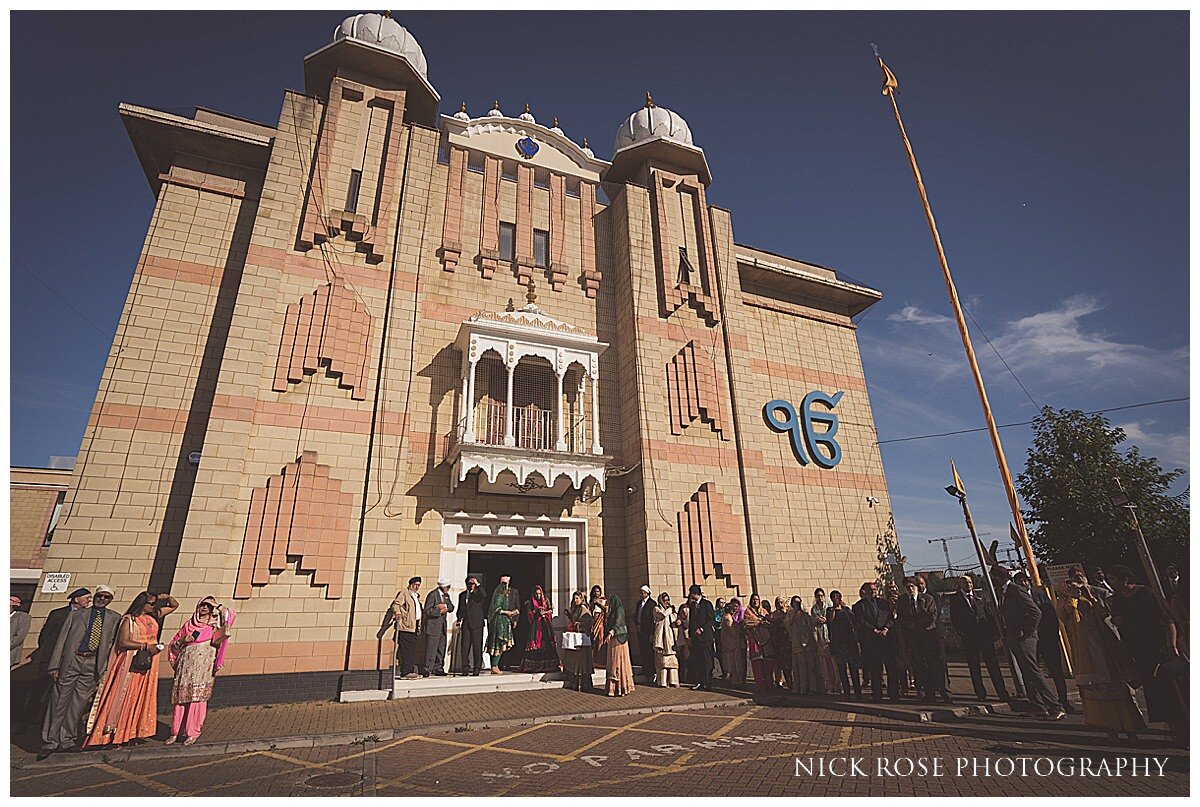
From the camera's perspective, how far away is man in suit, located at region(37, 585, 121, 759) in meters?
6.38

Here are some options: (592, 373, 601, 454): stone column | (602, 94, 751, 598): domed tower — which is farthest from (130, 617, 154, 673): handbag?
(602, 94, 751, 598): domed tower

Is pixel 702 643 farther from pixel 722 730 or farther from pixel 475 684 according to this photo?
pixel 475 684

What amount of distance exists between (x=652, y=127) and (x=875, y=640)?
15.1 metres

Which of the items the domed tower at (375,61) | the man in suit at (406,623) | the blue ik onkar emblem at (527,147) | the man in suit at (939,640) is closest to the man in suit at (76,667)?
the man in suit at (406,623)

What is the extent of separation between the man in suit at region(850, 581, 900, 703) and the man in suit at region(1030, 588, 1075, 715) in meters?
2.00

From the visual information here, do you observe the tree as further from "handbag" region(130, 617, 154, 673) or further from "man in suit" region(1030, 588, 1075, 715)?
"handbag" region(130, 617, 154, 673)

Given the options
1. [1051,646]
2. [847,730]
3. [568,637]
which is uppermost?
[568,637]

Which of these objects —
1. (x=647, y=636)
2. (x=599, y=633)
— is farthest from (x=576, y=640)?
(x=647, y=636)

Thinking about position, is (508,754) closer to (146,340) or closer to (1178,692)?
(1178,692)

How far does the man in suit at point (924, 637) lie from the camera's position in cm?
861

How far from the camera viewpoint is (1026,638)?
7.84 m

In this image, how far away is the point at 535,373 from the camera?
1417 centimetres

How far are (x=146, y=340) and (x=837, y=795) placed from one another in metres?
13.6

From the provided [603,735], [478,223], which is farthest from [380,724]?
[478,223]
